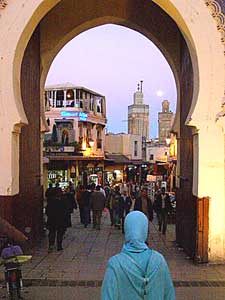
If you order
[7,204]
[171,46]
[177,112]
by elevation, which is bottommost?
[7,204]

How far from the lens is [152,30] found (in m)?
12.8

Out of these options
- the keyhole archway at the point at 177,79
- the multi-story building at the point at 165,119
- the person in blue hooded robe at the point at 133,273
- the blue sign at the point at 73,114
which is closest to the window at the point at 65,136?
the blue sign at the point at 73,114

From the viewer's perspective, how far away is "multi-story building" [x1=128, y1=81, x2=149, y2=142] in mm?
61938

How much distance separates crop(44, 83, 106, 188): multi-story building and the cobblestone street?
14759 millimetres

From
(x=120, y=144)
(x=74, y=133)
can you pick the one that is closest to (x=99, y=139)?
(x=74, y=133)

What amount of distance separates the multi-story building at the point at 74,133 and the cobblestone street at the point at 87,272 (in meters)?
14.8

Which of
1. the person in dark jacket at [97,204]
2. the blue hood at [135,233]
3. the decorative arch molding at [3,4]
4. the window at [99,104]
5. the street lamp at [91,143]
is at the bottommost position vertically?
→ the person in dark jacket at [97,204]

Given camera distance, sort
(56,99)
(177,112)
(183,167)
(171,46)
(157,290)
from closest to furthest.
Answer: (157,290) < (183,167) < (177,112) < (171,46) < (56,99)

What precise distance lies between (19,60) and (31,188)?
265cm

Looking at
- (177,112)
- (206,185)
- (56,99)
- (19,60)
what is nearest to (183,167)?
(177,112)

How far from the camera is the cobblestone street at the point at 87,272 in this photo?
6.84 metres

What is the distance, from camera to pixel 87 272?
26.7 feet

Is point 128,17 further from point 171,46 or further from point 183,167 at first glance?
point 183,167

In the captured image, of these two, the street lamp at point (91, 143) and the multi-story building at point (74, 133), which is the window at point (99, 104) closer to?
the multi-story building at point (74, 133)
